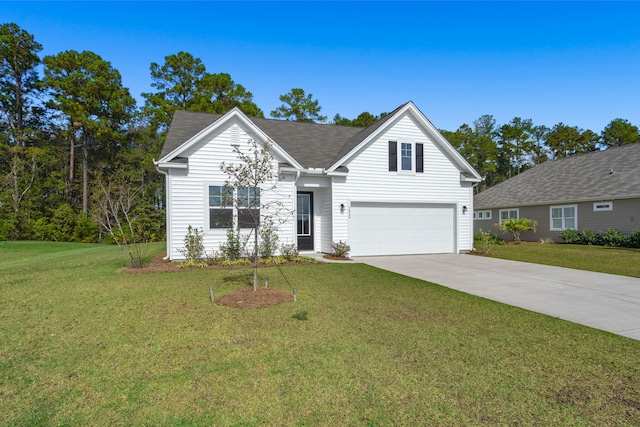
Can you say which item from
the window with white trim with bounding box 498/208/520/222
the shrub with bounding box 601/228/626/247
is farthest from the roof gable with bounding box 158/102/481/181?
the window with white trim with bounding box 498/208/520/222

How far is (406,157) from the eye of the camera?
13969 millimetres

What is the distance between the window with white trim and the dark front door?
55.8 feet

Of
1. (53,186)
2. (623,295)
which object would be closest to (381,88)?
(623,295)

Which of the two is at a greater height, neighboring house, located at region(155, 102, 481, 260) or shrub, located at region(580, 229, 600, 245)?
neighboring house, located at region(155, 102, 481, 260)

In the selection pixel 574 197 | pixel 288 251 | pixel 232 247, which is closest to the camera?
pixel 232 247

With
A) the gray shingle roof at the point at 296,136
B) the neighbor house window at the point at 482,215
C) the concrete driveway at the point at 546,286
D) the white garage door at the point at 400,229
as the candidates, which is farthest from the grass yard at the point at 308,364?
the neighbor house window at the point at 482,215

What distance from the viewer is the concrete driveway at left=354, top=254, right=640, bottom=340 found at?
17.7ft

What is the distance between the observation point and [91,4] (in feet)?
37.4

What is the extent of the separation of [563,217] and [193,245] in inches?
851

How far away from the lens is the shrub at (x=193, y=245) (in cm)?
1084

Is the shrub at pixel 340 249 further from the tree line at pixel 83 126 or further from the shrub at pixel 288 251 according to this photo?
the tree line at pixel 83 126

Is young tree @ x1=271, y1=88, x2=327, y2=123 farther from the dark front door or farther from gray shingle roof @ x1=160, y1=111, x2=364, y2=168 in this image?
the dark front door

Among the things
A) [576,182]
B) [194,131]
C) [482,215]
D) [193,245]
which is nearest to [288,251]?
[193,245]

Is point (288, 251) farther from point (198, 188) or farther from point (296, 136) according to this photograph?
point (296, 136)
